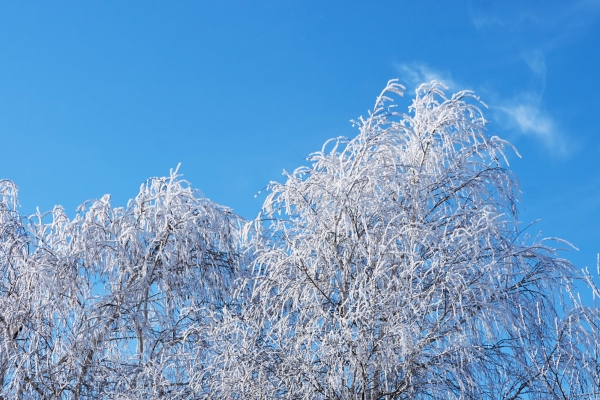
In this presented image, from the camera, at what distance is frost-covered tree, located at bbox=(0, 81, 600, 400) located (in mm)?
6281

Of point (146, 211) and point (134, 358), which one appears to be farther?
point (146, 211)

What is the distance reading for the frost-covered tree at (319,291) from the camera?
20.6ft

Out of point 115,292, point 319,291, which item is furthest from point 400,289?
point 115,292

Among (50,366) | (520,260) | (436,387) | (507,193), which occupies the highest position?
(507,193)

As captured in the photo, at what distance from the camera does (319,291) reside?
7.20m

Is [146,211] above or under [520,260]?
above

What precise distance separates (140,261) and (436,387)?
388cm

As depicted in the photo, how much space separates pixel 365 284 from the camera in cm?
639

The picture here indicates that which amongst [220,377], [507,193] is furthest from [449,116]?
[220,377]

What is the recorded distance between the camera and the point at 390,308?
6.25 m

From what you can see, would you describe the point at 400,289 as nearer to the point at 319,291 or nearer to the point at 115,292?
the point at 319,291

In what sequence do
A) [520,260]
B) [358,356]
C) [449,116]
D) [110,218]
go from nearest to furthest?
[358,356]
[520,260]
[449,116]
[110,218]

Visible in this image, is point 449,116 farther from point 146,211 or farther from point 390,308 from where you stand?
point 146,211

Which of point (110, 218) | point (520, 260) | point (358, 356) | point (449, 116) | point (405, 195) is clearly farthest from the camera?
point (110, 218)
